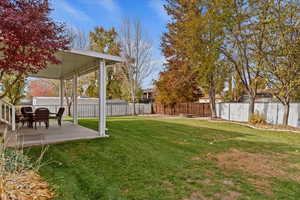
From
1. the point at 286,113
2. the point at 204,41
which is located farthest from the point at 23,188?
the point at 204,41

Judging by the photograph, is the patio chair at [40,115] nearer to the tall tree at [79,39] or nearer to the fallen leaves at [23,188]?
the fallen leaves at [23,188]

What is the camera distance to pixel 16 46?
3848 millimetres

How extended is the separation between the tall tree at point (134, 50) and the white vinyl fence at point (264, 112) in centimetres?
864

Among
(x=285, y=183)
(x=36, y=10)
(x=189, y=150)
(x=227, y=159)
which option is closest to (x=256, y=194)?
(x=285, y=183)

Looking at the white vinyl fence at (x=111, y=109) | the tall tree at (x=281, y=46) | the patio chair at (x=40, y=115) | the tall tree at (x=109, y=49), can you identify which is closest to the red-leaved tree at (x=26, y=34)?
the patio chair at (x=40, y=115)

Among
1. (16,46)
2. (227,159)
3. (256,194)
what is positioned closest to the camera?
(256,194)

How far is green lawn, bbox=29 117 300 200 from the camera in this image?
9.72 feet

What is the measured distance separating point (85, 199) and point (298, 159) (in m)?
5.24

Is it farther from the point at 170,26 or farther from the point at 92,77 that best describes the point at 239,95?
the point at 92,77

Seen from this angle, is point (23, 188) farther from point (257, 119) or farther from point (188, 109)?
point (188, 109)

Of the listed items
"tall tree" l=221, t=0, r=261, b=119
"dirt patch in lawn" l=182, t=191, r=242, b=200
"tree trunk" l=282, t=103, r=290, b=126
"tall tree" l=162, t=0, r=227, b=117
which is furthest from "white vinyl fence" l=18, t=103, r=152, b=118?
"dirt patch in lawn" l=182, t=191, r=242, b=200

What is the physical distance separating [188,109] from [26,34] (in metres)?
16.2

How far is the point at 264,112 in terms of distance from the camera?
41.0 ft

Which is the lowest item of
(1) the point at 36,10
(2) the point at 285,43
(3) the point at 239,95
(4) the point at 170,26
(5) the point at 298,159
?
(5) the point at 298,159
